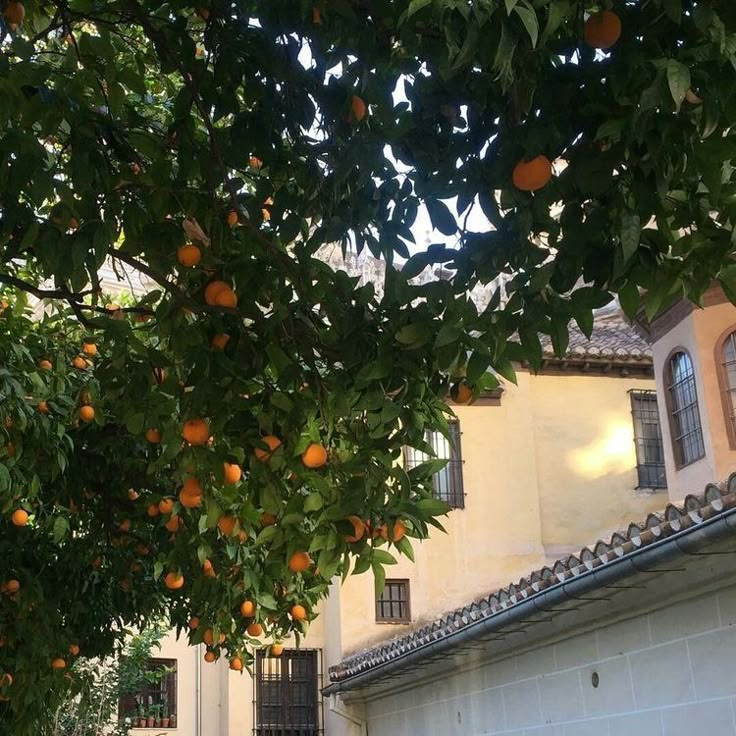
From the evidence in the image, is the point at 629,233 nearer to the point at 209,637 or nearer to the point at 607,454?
the point at 209,637

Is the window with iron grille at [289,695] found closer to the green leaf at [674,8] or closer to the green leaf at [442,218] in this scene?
A: the green leaf at [442,218]

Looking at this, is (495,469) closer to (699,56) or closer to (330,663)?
(330,663)

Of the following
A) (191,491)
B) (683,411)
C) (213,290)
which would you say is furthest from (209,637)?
(683,411)

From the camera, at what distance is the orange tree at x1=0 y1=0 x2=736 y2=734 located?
9.15 ft

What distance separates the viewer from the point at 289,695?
17.8 m

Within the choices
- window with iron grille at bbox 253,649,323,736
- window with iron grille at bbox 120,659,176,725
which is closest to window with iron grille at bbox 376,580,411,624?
window with iron grille at bbox 253,649,323,736

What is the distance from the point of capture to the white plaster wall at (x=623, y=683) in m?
7.37

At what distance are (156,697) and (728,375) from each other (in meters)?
10.7

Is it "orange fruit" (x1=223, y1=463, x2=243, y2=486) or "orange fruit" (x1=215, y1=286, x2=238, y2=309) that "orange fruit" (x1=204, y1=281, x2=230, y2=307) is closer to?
"orange fruit" (x1=215, y1=286, x2=238, y2=309)

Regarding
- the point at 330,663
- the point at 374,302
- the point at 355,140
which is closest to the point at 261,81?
the point at 355,140

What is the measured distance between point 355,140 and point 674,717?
5.59 m

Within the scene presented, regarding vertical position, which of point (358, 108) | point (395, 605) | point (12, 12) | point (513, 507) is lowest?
point (358, 108)

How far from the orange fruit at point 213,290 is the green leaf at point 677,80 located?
180cm

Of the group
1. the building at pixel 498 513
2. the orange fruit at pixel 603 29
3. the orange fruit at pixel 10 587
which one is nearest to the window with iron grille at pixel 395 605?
the building at pixel 498 513
